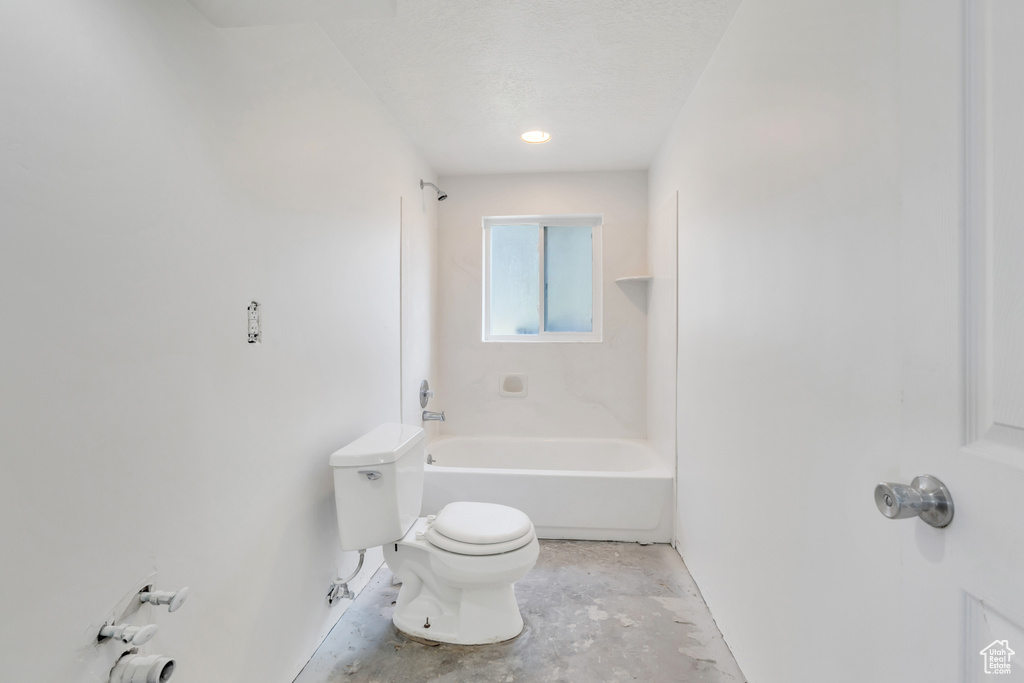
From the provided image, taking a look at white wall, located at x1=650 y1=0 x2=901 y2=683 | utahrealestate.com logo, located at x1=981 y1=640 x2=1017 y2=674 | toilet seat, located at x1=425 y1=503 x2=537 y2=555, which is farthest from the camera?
toilet seat, located at x1=425 y1=503 x2=537 y2=555

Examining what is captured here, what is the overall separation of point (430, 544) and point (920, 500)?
155 cm

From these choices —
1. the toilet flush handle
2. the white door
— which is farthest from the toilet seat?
the white door

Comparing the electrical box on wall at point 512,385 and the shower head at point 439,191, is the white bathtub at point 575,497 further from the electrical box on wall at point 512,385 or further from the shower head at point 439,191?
the shower head at point 439,191

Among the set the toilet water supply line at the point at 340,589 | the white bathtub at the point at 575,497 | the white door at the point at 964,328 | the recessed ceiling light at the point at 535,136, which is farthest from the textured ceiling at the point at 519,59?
the white bathtub at the point at 575,497

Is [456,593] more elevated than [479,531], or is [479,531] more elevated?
[479,531]

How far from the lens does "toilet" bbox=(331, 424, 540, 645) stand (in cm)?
169

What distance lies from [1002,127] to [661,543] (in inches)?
97.0

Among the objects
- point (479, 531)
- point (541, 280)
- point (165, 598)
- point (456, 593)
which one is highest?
point (541, 280)

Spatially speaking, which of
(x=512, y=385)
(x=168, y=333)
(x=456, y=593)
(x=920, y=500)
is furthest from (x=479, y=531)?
(x=512, y=385)

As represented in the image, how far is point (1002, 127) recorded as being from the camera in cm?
53

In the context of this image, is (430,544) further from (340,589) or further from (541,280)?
(541,280)

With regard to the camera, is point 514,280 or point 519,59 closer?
point 519,59

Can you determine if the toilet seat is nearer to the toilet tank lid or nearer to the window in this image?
the toilet tank lid

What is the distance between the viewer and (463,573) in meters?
1.73
